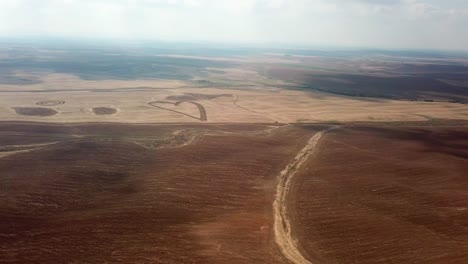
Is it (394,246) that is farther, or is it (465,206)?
(465,206)

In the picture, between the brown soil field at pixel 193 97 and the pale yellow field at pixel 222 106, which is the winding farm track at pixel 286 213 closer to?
the pale yellow field at pixel 222 106

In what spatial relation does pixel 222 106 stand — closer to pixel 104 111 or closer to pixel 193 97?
pixel 193 97

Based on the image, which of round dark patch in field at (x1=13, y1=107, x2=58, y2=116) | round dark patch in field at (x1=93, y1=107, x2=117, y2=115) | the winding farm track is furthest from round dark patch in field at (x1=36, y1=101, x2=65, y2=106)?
the winding farm track

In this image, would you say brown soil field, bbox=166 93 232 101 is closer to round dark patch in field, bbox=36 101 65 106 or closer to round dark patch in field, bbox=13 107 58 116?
round dark patch in field, bbox=36 101 65 106

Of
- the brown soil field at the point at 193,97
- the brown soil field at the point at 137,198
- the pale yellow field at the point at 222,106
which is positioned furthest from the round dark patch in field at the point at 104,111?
the brown soil field at the point at 193,97

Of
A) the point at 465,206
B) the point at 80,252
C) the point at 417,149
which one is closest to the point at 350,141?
the point at 417,149

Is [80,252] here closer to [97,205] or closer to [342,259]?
[97,205]

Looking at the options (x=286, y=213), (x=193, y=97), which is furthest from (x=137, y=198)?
(x=193, y=97)
